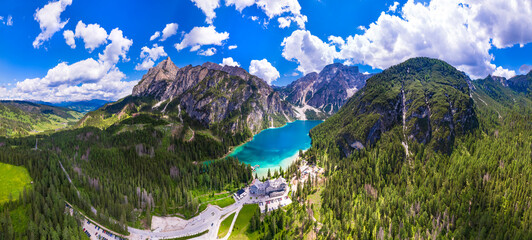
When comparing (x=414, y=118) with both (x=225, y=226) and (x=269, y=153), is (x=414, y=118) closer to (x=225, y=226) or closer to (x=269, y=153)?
(x=269, y=153)

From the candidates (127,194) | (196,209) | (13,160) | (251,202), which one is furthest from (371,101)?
(13,160)

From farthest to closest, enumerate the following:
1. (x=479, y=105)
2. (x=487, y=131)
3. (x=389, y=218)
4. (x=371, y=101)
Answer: (x=479, y=105) < (x=371, y=101) < (x=487, y=131) < (x=389, y=218)

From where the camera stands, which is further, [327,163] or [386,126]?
[386,126]

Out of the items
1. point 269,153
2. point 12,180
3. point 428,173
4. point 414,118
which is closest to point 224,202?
point 12,180

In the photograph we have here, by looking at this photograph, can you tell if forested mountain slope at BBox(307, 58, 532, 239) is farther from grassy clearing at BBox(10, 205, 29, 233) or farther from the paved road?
grassy clearing at BBox(10, 205, 29, 233)

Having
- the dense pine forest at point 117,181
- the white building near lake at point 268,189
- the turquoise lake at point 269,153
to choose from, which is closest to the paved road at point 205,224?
the white building near lake at point 268,189

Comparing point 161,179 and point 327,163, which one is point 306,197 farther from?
point 161,179

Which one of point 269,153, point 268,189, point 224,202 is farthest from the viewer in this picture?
point 269,153
